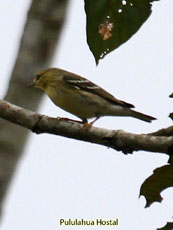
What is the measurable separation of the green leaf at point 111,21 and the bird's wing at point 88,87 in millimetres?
2618

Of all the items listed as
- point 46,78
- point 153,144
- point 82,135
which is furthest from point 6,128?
point 153,144

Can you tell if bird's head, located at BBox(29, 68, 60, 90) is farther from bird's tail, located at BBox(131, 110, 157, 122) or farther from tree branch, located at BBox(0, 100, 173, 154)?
tree branch, located at BBox(0, 100, 173, 154)

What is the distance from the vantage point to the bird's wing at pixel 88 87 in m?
5.59

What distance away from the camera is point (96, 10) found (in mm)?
2742

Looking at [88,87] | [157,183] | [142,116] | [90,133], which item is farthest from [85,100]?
[157,183]

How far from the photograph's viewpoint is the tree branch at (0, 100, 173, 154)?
3.14m

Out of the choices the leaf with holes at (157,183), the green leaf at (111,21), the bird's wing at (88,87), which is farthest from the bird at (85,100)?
the green leaf at (111,21)

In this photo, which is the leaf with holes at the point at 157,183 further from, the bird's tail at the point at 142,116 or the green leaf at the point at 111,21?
the bird's tail at the point at 142,116

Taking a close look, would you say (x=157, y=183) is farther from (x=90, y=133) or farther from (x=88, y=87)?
(x=88, y=87)

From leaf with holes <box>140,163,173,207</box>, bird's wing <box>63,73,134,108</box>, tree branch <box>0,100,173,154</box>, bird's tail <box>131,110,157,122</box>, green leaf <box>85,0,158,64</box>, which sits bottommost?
leaf with holes <box>140,163,173,207</box>

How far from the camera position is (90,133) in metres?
3.53

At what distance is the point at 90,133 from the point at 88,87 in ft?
8.11

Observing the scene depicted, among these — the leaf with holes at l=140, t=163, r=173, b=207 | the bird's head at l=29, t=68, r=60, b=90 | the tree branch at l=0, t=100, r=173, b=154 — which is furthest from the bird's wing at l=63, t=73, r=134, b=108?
the leaf with holes at l=140, t=163, r=173, b=207

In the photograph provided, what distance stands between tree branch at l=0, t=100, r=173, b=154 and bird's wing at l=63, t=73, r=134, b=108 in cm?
182
